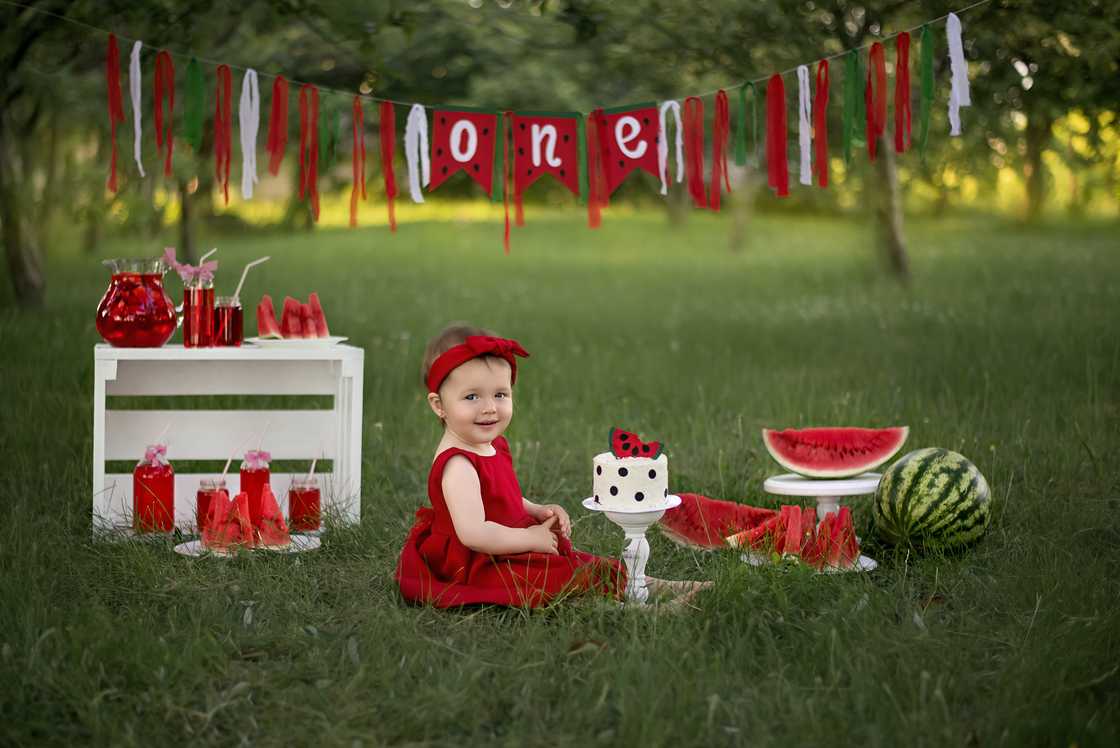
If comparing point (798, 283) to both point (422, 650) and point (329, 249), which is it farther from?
point (422, 650)

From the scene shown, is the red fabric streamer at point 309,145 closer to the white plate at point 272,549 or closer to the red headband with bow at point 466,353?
the white plate at point 272,549

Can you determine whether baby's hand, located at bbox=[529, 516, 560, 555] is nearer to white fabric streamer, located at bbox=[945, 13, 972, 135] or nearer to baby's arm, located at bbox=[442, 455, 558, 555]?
baby's arm, located at bbox=[442, 455, 558, 555]

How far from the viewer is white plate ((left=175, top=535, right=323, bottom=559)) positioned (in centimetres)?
488

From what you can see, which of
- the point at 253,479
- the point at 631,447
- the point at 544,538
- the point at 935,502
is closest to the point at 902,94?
the point at 935,502

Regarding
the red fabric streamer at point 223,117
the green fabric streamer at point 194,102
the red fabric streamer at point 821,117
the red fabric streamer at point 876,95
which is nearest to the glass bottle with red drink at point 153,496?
the red fabric streamer at point 223,117

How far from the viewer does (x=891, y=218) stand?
1362 centimetres

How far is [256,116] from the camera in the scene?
20.8 feet

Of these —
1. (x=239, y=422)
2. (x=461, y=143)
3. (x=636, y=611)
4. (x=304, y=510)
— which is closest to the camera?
(x=636, y=611)

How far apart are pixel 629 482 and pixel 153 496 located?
231 centimetres

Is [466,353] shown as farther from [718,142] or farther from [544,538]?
[718,142]

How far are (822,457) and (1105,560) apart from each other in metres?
1.15

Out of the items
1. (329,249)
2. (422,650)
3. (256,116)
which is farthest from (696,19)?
(329,249)

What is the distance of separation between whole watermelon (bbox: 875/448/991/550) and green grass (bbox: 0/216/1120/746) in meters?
0.10

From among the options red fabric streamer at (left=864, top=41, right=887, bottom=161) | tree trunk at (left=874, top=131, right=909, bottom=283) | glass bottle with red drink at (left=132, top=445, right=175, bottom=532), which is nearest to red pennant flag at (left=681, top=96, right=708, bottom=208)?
red fabric streamer at (left=864, top=41, right=887, bottom=161)
